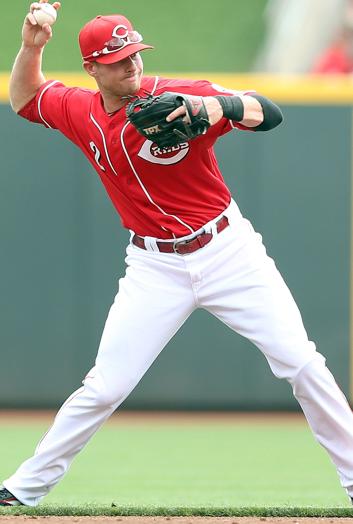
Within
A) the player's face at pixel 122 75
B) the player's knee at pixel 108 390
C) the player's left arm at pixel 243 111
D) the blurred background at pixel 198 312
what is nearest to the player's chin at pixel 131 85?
the player's face at pixel 122 75

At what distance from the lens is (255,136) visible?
7.26 m

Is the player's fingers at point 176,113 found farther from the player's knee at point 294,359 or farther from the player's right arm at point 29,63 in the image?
the player's knee at point 294,359

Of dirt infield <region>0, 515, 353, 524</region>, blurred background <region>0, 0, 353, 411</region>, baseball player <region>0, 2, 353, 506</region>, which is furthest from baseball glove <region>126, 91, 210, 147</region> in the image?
blurred background <region>0, 0, 353, 411</region>

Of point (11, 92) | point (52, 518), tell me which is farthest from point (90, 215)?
point (52, 518)

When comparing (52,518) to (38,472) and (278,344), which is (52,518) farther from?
(278,344)

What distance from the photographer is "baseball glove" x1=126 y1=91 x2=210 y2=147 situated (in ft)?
11.8

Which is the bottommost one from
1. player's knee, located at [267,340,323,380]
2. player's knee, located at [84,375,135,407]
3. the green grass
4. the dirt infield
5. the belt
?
the green grass

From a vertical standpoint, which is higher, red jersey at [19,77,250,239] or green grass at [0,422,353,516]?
red jersey at [19,77,250,239]

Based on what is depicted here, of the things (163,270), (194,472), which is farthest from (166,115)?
(194,472)

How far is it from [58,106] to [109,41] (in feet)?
1.36

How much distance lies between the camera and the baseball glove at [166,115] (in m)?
3.59

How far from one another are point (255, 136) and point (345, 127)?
24.1 inches

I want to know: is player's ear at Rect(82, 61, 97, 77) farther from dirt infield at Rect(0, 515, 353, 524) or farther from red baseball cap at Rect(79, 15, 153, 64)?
dirt infield at Rect(0, 515, 353, 524)

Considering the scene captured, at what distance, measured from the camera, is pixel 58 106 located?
4137 mm
